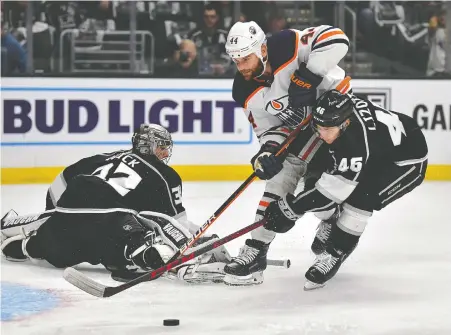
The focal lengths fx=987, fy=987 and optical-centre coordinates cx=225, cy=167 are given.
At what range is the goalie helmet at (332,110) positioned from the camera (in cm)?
350

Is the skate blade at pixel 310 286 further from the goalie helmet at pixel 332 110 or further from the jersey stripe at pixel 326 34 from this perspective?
the jersey stripe at pixel 326 34

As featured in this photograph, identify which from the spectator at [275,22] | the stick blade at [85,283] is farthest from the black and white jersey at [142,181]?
the spectator at [275,22]

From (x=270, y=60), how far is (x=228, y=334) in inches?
47.0

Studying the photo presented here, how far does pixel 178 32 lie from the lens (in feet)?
24.5

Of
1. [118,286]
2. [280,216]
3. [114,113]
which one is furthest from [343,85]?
[114,113]

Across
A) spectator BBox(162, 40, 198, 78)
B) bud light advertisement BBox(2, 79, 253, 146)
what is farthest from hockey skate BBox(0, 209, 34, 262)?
spectator BBox(162, 40, 198, 78)

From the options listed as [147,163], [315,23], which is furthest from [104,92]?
[147,163]

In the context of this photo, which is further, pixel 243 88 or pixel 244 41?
pixel 243 88

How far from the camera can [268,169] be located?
3.63 metres

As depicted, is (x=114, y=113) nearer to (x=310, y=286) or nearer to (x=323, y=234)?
(x=323, y=234)

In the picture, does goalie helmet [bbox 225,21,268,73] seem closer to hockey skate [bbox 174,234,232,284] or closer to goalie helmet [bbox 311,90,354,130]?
goalie helmet [bbox 311,90,354,130]

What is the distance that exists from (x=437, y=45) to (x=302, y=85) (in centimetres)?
449

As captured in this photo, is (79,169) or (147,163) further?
(79,169)

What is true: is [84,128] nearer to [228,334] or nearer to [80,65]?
[80,65]
